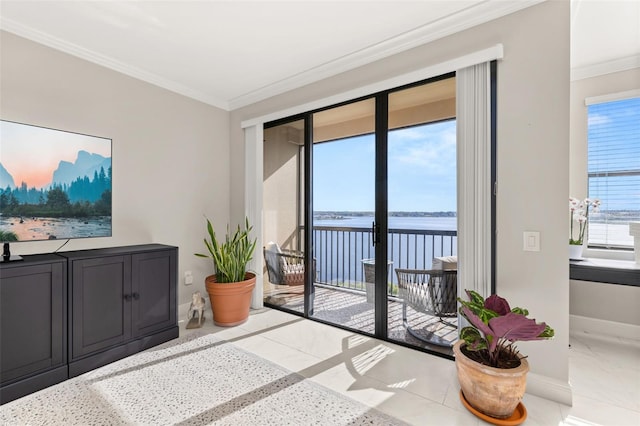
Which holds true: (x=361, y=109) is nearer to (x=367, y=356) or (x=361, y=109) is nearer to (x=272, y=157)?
(x=272, y=157)

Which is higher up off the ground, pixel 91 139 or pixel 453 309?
pixel 91 139

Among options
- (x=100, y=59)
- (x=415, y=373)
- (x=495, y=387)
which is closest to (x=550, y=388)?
(x=495, y=387)

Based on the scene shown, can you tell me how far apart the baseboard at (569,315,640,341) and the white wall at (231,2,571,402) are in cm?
137

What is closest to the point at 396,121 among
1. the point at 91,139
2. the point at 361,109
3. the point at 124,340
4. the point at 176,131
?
the point at 361,109

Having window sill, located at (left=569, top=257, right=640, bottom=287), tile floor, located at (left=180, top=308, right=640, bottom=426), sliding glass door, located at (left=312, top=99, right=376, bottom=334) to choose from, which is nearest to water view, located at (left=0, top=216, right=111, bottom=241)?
tile floor, located at (left=180, top=308, right=640, bottom=426)

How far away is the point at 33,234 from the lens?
7.66ft

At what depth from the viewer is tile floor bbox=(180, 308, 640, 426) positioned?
5.69 ft

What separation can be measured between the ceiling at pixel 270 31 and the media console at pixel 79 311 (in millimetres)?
1802

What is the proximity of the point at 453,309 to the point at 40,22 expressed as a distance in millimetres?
3957

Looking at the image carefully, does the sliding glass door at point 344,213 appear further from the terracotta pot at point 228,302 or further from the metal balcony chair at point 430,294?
the terracotta pot at point 228,302

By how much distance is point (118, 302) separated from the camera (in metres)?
Result: 2.40

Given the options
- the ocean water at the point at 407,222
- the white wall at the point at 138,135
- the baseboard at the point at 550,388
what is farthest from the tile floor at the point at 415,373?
the white wall at the point at 138,135

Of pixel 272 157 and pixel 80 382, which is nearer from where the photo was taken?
pixel 80 382

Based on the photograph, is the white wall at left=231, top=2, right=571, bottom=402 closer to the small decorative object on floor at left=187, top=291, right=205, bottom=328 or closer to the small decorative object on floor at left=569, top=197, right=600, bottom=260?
the small decorative object on floor at left=569, top=197, right=600, bottom=260
